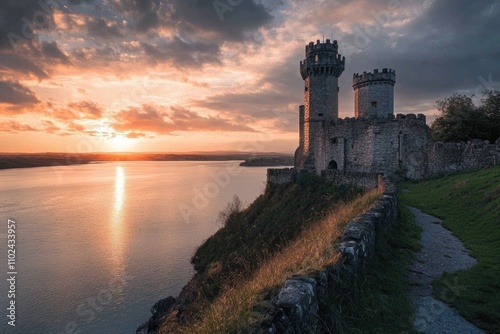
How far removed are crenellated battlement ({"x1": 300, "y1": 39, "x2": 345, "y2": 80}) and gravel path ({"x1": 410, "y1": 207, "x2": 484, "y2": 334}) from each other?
1054 inches

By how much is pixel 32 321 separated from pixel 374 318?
23986mm

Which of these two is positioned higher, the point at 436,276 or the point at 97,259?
the point at 436,276

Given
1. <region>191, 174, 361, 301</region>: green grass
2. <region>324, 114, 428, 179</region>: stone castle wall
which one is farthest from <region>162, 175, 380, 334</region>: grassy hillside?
<region>324, 114, 428, 179</region>: stone castle wall

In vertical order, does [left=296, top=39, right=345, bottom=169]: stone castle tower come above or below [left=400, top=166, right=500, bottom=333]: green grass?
above

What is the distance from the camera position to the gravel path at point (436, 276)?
5131 mm

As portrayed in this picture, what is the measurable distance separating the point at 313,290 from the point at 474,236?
8.86 m

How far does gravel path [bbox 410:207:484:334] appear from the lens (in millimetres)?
5131

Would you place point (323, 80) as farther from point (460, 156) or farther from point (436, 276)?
point (436, 276)

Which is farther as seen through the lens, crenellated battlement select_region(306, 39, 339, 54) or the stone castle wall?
crenellated battlement select_region(306, 39, 339, 54)

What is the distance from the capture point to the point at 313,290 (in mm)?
4297

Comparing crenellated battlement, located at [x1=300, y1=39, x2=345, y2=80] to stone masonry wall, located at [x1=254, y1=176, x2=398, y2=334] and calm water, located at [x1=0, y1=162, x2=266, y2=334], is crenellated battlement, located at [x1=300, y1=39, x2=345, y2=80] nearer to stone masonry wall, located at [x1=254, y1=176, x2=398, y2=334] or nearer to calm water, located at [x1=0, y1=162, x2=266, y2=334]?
calm water, located at [x1=0, y1=162, x2=266, y2=334]

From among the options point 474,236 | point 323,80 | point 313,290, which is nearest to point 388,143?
point 323,80

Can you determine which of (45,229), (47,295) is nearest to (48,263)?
(47,295)

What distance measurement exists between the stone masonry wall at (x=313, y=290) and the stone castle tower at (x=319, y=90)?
29058mm
